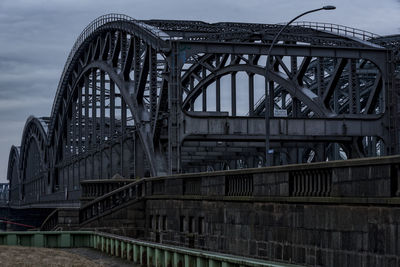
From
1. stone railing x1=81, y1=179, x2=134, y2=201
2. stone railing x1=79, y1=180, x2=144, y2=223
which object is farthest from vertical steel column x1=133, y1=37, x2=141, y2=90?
stone railing x1=79, y1=180, x2=144, y2=223

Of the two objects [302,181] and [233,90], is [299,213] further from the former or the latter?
[233,90]

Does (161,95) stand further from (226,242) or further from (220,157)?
(220,157)

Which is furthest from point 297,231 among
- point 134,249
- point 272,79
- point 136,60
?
point 136,60

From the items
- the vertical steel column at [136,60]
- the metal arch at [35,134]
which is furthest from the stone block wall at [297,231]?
the metal arch at [35,134]

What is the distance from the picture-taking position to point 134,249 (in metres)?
30.9

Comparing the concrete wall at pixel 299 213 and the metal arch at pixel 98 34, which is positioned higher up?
the metal arch at pixel 98 34

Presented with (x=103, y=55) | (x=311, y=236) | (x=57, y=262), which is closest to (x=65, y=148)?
(x=103, y=55)

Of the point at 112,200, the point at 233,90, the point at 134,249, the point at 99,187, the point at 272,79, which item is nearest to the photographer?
the point at 134,249

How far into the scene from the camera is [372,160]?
19203 millimetres

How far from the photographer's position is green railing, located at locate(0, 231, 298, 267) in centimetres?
2073

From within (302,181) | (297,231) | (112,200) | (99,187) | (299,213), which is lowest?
(297,231)

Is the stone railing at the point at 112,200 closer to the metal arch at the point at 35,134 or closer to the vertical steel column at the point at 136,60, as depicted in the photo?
the vertical steel column at the point at 136,60

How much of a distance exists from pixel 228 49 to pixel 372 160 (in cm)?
3217

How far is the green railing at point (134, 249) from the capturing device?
20.7 metres
